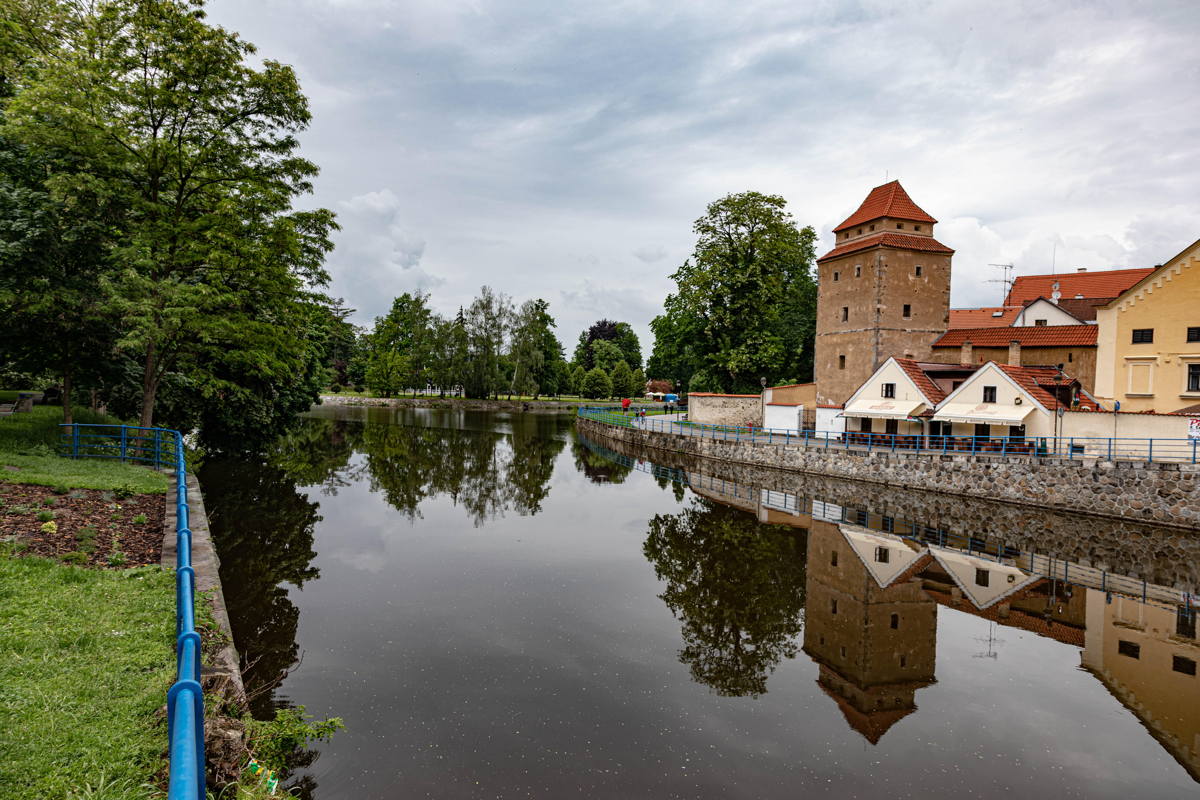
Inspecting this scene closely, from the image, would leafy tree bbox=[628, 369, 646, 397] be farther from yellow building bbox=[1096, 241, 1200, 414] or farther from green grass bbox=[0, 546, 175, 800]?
green grass bbox=[0, 546, 175, 800]

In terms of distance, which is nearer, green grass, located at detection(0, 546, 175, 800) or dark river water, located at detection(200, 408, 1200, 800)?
green grass, located at detection(0, 546, 175, 800)

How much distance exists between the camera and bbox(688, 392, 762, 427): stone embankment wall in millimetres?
36969

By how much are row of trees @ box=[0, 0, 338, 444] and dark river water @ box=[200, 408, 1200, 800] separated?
4.86 m

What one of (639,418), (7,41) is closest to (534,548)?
(7,41)

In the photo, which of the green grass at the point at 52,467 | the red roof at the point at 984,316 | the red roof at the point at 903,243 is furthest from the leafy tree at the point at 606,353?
the green grass at the point at 52,467

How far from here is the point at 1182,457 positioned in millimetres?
20094

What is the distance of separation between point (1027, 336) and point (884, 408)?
7.58m

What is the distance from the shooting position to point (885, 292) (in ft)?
103

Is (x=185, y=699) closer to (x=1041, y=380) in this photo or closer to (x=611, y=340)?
(x=1041, y=380)

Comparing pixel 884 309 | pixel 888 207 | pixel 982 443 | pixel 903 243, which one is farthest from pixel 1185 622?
pixel 888 207

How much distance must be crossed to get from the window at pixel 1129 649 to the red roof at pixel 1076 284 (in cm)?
3593

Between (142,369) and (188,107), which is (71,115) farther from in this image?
(142,369)

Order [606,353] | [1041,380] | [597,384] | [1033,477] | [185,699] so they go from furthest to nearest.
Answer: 1. [606,353]
2. [597,384]
3. [1041,380]
4. [1033,477]
5. [185,699]

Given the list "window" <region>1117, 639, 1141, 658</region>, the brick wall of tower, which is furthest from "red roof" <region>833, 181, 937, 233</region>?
"window" <region>1117, 639, 1141, 658</region>
